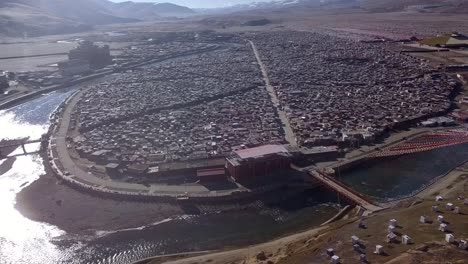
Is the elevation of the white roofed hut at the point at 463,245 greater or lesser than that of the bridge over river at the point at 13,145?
greater

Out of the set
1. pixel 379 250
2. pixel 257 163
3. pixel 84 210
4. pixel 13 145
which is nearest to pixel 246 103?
pixel 257 163

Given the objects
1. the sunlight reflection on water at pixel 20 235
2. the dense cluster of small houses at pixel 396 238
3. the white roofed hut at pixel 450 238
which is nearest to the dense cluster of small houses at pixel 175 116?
the sunlight reflection on water at pixel 20 235

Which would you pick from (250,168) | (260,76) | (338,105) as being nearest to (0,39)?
(260,76)

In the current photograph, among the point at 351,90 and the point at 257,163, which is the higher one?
the point at 351,90

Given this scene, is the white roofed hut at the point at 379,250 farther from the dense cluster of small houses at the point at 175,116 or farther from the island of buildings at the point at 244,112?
the dense cluster of small houses at the point at 175,116

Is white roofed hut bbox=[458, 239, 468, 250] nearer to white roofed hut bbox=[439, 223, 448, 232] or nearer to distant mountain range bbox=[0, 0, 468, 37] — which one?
white roofed hut bbox=[439, 223, 448, 232]

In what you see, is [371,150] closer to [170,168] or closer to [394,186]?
[394,186]

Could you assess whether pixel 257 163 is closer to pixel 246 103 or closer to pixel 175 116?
pixel 175 116
